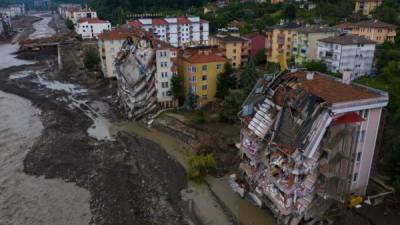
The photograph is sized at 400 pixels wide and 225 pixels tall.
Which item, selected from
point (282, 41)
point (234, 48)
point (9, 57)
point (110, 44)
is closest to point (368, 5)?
point (282, 41)

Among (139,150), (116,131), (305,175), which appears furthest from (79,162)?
(305,175)

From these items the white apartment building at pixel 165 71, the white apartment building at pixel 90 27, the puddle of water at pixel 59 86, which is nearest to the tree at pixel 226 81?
the white apartment building at pixel 165 71

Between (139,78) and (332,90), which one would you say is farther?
(139,78)

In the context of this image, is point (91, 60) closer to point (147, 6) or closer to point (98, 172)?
point (98, 172)

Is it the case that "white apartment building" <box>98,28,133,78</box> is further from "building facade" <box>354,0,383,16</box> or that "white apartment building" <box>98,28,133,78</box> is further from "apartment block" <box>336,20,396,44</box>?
"building facade" <box>354,0,383,16</box>

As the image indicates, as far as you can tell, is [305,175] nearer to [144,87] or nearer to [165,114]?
[165,114]

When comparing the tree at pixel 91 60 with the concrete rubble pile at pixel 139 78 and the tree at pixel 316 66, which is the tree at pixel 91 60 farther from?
the tree at pixel 316 66
